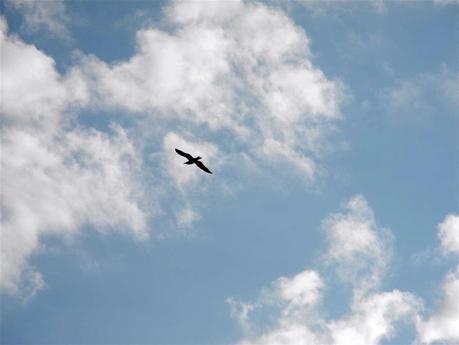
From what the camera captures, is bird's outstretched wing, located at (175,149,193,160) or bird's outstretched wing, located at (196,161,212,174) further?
bird's outstretched wing, located at (196,161,212,174)

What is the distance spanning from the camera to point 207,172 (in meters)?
112

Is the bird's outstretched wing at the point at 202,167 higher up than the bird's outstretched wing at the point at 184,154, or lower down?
higher up

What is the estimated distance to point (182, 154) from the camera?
359 ft

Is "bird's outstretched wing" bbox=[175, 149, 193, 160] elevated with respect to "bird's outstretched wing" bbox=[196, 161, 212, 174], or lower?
lower

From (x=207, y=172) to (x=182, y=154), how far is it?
450 cm

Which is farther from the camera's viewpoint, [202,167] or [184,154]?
[202,167]

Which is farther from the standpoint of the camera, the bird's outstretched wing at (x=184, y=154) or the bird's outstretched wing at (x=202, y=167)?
the bird's outstretched wing at (x=202, y=167)

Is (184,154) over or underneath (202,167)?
underneath
